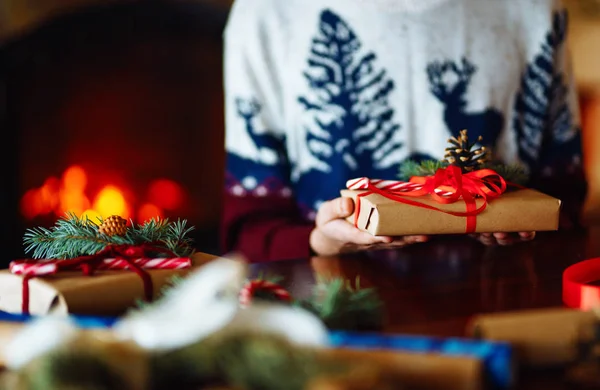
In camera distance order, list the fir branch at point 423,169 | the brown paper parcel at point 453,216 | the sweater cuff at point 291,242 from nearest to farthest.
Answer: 1. the brown paper parcel at point 453,216
2. the fir branch at point 423,169
3. the sweater cuff at point 291,242

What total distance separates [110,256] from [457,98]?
100 cm

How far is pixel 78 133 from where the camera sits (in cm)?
203

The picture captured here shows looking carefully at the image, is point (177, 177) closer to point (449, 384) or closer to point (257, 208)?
point (257, 208)

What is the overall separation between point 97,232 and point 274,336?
1.20 feet

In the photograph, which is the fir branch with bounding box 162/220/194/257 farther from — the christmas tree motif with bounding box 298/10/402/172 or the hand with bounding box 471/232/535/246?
the christmas tree motif with bounding box 298/10/402/172

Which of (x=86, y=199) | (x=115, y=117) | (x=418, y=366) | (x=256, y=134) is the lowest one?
(x=418, y=366)

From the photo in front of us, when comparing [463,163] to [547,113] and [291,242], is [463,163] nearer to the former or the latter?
[291,242]

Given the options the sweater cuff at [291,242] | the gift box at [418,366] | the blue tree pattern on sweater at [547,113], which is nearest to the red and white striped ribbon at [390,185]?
the sweater cuff at [291,242]

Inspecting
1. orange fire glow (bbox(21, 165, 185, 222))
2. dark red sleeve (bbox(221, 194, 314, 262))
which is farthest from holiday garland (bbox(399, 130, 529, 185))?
orange fire glow (bbox(21, 165, 185, 222))

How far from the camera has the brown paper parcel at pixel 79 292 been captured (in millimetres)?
590

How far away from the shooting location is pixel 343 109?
144cm

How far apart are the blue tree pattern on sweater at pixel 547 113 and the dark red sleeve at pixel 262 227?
0.53 m

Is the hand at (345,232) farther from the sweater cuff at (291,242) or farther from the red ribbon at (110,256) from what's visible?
the red ribbon at (110,256)

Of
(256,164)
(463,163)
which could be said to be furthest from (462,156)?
(256,164)
